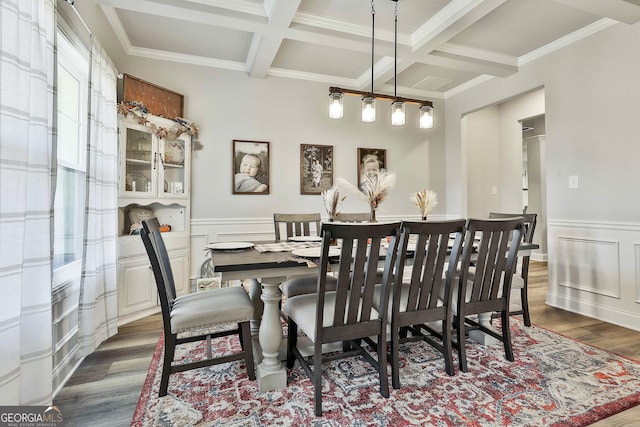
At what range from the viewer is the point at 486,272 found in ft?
6.59

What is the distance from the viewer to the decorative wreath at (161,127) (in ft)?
9.36

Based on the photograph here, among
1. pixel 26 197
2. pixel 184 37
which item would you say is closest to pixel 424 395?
pixel 26 197

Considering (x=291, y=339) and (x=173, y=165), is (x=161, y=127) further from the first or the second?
(x=291, y=339)

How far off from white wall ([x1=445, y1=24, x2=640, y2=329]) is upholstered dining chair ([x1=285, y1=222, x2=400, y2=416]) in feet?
8.35

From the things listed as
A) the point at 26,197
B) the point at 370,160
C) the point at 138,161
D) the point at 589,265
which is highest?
the point at 370,160

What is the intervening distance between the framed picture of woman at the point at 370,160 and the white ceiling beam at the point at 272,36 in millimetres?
1654

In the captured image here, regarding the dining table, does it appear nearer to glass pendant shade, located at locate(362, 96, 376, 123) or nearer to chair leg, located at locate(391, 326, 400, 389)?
chair leg, located at locate(391, 326, 400, 389)

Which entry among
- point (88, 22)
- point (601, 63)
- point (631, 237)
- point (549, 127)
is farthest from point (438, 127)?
point (88, 22)

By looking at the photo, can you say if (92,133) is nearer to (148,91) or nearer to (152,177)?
(152,177)

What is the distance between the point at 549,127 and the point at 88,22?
4.36 m

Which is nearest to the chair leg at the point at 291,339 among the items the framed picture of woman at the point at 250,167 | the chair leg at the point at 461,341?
the chair leg at the point at 461,341

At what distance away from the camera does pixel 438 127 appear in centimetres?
489

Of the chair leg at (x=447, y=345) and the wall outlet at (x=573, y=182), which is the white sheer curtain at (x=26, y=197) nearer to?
the chair leg at (x=447, y=345)

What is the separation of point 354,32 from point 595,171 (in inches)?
104
